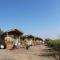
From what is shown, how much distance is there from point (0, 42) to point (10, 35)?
3.16 metres

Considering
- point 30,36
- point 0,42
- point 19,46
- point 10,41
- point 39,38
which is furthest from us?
point 39,38

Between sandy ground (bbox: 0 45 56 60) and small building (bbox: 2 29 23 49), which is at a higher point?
small building (bbox: 2 29 23 49)

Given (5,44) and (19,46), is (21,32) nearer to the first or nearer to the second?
(5,44)

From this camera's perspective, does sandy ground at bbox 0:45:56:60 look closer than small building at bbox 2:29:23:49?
Yes

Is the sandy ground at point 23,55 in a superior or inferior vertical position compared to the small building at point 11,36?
inferior

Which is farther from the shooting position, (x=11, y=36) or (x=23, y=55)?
(x=11, y=36)

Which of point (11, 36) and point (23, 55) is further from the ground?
point (11, 36)

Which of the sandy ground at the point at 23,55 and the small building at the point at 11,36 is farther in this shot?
the small building at the point at 11,36

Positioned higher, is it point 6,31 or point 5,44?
point 6,31

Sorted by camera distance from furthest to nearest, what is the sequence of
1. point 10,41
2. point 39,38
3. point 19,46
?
point 39,38 → point 10,41 → point 19,46

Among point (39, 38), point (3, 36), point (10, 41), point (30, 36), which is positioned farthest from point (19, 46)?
point (39, 38)

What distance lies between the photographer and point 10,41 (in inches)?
1492

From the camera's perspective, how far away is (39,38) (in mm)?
84312

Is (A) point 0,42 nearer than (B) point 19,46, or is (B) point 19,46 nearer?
(B) point 19,46
